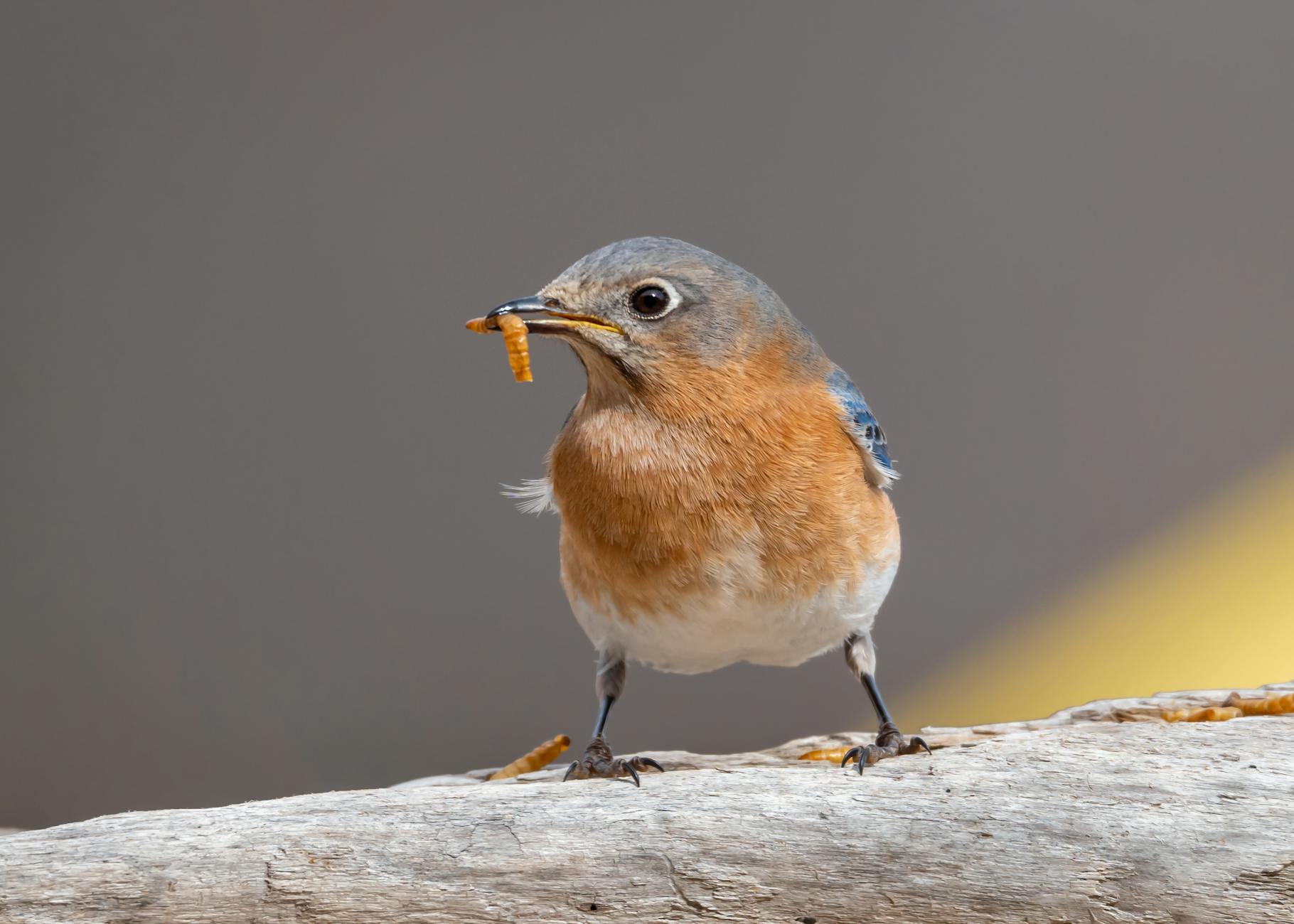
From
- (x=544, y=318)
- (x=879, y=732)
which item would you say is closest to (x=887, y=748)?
(x=879, y=732)

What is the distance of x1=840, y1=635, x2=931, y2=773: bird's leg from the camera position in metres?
3.05

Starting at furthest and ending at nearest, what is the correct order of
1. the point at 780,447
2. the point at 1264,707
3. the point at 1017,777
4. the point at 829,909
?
the point at 1264,707
the point at 780,447
the point at 1017,777
the point at 829,909

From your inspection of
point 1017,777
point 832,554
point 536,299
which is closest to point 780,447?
point 832,554

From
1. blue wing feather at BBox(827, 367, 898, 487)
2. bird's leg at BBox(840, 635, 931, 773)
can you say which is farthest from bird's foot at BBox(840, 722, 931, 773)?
blue wing feather at BBox(827, 367, 898, 487)

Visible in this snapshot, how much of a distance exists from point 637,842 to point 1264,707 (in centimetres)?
217

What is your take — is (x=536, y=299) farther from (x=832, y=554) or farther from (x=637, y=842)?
(x=637, y=842)

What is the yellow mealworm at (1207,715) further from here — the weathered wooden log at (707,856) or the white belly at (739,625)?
the white belly at (739,625)

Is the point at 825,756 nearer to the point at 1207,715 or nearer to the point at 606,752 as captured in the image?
the point at 606,752

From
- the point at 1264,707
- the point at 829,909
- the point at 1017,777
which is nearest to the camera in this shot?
the point at 829,909

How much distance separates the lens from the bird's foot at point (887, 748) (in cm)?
304

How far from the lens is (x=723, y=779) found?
2877 mm

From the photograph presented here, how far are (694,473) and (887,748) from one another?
0.91 meters

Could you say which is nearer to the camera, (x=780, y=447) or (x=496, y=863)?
(x=496, y=863)

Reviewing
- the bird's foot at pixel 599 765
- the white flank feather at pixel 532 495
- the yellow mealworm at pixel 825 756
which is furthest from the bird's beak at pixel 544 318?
the yellow mealworm at pixel 825 756
